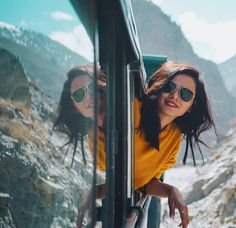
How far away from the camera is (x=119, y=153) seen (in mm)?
1583

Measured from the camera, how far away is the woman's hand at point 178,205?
7.86ft

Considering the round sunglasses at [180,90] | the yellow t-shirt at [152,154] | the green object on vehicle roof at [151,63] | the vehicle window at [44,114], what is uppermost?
the green object on vehicle roof at [151,63]

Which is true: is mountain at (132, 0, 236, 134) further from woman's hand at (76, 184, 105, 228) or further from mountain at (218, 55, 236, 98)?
woman's hand at (76, 184, 105, 228)

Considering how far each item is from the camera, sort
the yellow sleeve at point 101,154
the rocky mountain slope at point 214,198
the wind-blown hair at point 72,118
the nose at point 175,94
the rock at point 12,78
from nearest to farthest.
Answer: the rock at point 12,78 < the wind-blown hair at point 72,118 < the yellow sleeve at point 101,154 < the nose at point 175,94 < the rocky mountain slope at point 214,198

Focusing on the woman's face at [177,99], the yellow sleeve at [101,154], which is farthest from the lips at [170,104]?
the yellow sleeve at [101,154]

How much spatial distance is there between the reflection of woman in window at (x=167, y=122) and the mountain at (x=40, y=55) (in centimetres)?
128

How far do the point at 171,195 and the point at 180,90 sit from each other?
0.70m

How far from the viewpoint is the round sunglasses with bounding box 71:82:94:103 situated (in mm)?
1049

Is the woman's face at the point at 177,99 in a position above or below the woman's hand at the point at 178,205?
above

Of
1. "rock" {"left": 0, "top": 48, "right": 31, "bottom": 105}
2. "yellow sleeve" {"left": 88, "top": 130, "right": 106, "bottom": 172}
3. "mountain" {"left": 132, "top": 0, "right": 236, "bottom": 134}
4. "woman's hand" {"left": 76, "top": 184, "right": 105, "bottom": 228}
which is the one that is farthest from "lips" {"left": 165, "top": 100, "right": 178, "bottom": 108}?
"mountain" {"left": 132, "top": 0, "right": 236, "bottom": 134}

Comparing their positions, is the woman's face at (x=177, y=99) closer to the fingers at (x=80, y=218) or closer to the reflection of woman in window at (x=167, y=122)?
the reflection of woman in window at (x=167, y=122)

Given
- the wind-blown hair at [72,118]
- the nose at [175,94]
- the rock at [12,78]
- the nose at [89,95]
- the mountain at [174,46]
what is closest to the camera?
the rock at [12,78]

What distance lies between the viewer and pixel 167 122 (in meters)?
2.73

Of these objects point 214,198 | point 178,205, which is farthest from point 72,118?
point 214,198
